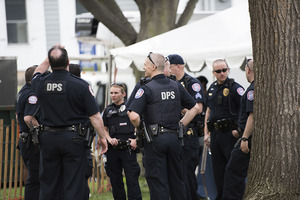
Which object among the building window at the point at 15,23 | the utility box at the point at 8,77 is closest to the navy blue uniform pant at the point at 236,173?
the utility box at the point at 8,77

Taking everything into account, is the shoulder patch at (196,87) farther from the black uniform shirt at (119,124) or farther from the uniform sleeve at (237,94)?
the black uniform shirt at (119,124)

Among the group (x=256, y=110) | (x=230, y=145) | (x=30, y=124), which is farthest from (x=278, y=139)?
(x=30, y=124)

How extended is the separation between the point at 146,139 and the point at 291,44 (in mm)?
1933

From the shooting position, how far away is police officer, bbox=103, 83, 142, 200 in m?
7.82

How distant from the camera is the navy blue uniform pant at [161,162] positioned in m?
6.53

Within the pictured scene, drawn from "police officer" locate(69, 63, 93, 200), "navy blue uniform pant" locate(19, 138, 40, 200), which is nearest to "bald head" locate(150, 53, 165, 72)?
"police officer" locate(69, 63, 93, 200)

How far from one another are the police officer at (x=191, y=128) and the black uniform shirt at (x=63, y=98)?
78.6 inches

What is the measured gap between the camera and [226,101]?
317 inches

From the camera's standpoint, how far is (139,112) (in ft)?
21.2

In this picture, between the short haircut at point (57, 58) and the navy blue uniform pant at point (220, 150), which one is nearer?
the short haircut at point (57, 58)

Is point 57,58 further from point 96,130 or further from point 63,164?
point 63,164

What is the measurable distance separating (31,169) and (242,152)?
2.78 metres

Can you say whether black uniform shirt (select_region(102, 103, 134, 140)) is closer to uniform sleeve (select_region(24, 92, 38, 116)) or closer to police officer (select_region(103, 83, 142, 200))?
police officer (select_region(103, 83, 142, 200))

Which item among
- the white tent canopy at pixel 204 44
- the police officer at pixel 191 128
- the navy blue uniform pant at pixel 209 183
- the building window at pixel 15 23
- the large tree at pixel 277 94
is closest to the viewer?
the large tree at pixel 277 94
